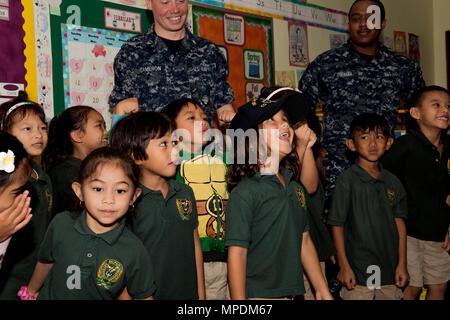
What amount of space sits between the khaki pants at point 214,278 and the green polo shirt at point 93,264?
1.71 ft

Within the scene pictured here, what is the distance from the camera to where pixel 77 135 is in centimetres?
237

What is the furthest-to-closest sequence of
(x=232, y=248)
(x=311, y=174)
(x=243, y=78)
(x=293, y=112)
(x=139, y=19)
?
1. (x=243, y=78)
2. (x=139, y=19)
3. (x=311, y=174)
4. (x=293, y=112)
5. (x=232, y=248)

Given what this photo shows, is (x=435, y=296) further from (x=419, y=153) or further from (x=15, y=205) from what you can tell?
(x=15, y=205)

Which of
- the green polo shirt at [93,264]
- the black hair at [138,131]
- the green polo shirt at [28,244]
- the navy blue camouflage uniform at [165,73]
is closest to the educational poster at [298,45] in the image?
the navy blue camouflage uniform at [165,73]

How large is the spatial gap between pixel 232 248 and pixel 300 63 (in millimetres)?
2906

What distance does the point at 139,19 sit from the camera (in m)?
3.09

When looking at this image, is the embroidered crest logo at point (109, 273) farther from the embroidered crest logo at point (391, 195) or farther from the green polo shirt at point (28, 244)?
the embroidered crest logo at point (391, 195)

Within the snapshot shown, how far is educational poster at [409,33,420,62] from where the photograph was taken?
545 centimetres

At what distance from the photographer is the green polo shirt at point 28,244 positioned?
1.85m

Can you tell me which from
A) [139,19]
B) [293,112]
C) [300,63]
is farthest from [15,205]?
[300,63]

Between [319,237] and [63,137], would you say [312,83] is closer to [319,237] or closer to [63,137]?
[319,237]

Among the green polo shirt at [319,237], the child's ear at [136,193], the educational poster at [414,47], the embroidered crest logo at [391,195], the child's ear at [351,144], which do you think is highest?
the educational poster at [414,47]

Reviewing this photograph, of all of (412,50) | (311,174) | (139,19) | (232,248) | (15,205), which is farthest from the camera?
(412,50)

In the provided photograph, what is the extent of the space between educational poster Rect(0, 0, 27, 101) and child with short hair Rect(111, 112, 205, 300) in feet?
3.04
